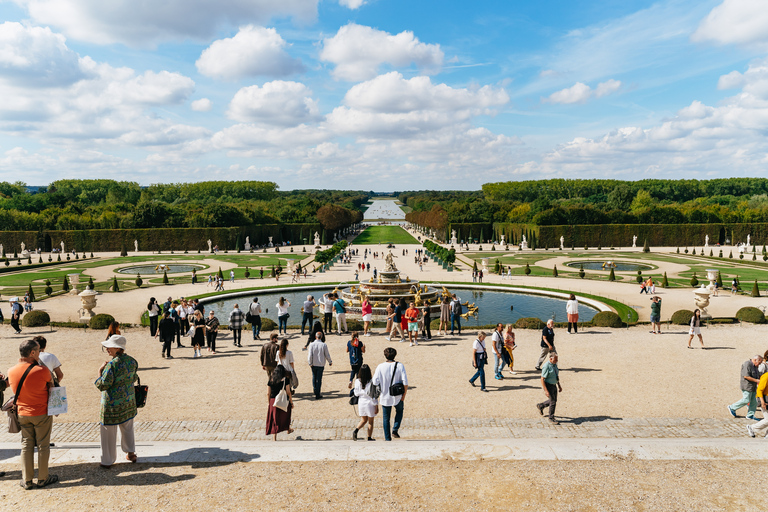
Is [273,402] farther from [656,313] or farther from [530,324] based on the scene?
[656,313]

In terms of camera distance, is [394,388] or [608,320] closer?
[394,388]

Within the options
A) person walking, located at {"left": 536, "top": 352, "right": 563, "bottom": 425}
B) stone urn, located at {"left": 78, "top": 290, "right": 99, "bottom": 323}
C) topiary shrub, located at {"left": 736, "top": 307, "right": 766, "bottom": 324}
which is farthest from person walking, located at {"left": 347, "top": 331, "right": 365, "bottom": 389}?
topiary shrub, located at {"left": 736, "top": 307, "right": 766, "bottom": 324}

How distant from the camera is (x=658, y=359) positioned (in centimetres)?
1497

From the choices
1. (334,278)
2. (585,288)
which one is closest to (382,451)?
(585,288)

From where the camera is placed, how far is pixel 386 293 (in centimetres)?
2833

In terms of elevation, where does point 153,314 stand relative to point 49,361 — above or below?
below

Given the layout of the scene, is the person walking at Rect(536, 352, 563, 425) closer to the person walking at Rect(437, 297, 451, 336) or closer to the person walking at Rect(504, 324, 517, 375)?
the person walking at Rect(504, 324, 517, 375)

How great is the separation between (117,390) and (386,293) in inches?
850

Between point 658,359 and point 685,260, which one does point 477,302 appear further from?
point 685,260

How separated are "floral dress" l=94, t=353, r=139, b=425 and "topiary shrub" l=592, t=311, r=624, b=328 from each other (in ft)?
59.1

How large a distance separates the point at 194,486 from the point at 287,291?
26.7 metres

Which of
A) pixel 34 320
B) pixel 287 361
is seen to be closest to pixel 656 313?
pixel 287 361

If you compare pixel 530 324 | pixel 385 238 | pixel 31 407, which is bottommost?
pixel 530 324

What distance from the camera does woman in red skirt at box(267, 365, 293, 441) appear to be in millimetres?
8523
